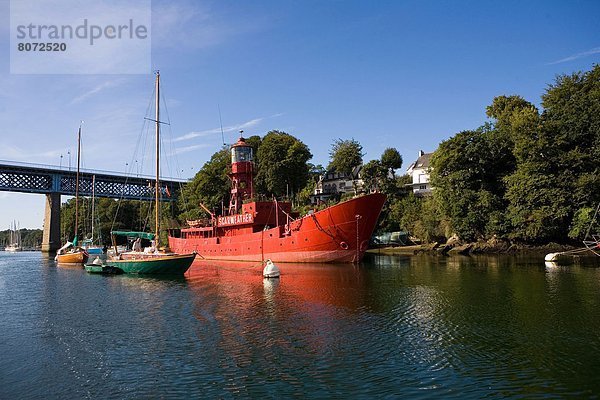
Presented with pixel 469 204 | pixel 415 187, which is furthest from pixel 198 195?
pixel 469 204

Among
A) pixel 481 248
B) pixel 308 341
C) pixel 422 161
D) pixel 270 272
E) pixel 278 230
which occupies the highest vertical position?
pixel 422 161

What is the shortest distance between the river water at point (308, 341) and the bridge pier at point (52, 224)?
7051cm

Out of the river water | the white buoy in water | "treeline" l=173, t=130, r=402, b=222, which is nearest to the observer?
the river water

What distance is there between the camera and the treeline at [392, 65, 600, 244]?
49.2 metres

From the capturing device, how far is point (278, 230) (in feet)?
155

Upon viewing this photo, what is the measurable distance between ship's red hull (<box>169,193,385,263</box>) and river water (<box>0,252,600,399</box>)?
13426 mm

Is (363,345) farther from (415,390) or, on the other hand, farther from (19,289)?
(19,289)

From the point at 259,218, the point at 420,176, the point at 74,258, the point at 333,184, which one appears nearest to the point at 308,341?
the point at 259,218

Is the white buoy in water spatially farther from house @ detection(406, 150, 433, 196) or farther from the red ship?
house @ detection(406, 150, 433, 196)

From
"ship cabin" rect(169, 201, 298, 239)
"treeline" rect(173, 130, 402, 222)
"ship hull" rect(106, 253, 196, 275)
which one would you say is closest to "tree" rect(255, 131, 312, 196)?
"treeline" rect(173, 130, 402, 222)

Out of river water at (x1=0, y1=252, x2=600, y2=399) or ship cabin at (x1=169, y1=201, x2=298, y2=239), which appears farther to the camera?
ship cabin at (x1=169, y1=201, x2=298, y2=239)

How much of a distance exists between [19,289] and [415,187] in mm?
68381

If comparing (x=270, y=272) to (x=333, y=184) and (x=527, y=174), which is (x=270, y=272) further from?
(x=333, y=184)

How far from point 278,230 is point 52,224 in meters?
67.5
